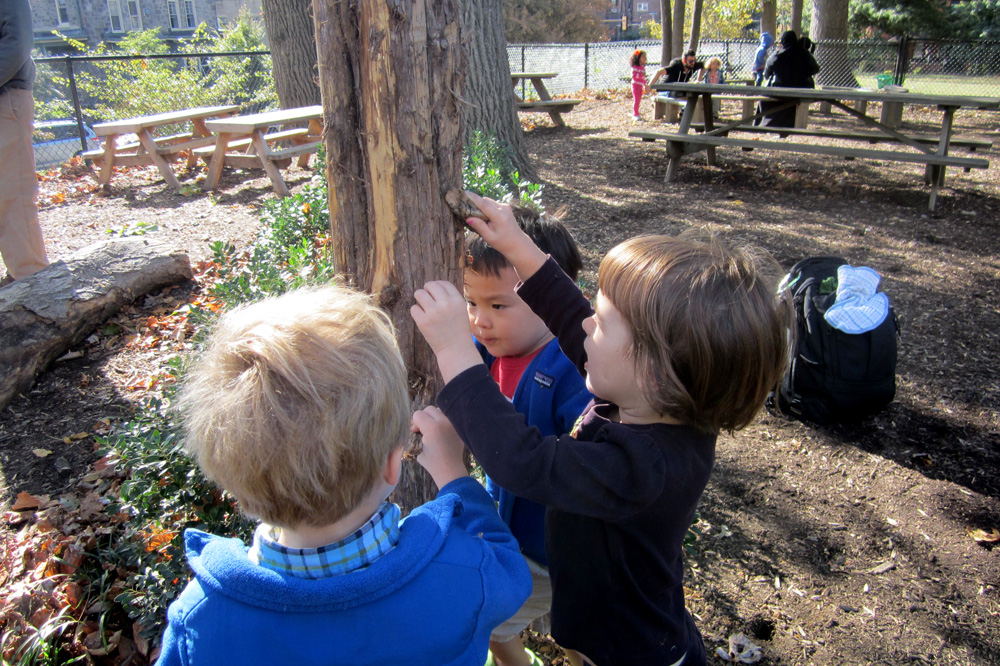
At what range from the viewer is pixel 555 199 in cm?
700

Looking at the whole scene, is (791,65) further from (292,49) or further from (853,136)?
(292,49)

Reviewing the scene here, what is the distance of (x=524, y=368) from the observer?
1887 millimetres

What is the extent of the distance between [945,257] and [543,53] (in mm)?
19210

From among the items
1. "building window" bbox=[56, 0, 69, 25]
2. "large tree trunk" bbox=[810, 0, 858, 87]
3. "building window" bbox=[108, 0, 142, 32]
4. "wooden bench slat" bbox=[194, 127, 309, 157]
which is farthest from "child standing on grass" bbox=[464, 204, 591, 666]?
"building window" bbox=[56, 0, 69, 25]

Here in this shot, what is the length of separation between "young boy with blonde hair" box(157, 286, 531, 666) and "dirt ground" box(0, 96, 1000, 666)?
4.70 feet

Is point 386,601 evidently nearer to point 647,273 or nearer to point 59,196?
point 647,273

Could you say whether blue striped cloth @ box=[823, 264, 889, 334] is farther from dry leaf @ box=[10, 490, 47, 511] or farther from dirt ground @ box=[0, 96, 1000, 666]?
dry leaf @ box=[10, 490, 47, 511]

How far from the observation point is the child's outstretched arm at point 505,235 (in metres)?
1.61

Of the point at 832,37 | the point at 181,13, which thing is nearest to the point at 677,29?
the point at 832,37

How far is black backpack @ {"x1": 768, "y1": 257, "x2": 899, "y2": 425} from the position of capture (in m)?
3.41

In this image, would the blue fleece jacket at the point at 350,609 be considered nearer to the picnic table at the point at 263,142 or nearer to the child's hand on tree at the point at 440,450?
the child's hand on tree at the point at 440,450

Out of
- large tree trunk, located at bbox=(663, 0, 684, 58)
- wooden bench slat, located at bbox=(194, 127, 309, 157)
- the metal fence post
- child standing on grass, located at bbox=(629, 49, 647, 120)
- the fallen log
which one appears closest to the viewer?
the fallen log

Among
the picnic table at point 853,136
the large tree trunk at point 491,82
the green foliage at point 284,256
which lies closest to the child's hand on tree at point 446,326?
the green foliage at point 284,256

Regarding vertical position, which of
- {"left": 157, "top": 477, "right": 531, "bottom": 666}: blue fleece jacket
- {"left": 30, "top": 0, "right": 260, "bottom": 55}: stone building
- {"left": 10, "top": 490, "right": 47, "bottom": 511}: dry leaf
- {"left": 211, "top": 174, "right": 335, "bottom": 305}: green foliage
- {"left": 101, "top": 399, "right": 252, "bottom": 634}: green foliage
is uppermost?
{"left": 30, "top": 0, "right": 260, "bottom": 55}: stone building
